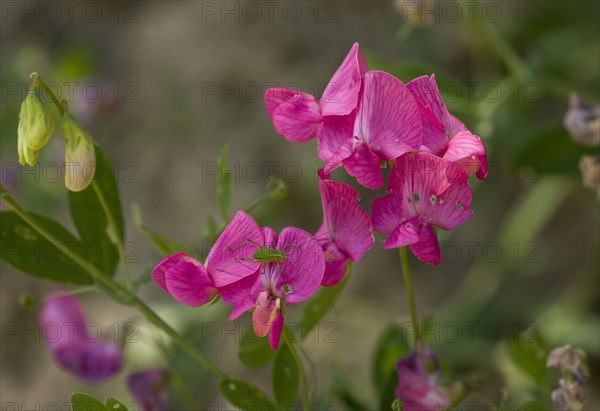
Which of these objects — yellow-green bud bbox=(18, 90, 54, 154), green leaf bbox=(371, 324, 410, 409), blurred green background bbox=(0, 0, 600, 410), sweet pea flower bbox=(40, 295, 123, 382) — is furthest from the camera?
blurred green background bbox=(0, 0, 600, 410)

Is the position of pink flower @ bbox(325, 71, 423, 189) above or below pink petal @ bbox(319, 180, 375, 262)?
above

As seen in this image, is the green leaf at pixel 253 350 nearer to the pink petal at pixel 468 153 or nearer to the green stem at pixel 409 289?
the green stem at pixel 409 289

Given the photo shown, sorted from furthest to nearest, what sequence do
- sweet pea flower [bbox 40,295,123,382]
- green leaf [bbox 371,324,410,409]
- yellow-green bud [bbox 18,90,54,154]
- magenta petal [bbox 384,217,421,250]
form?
sweet pea flower [bbox 40,295,123,382], green leaf [bbox 371,324,410,409], yellow-green bud [bbox 18,90,54,154], magenta petal [bbox 384,217,421,250]

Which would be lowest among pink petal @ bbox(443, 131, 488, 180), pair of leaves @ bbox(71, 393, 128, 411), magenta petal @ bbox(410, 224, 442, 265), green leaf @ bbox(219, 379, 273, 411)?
green leaf @ bbox(219, 379, 273, 411)

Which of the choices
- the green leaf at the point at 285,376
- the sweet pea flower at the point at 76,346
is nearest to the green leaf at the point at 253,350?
the green leaf at the point at 285,376

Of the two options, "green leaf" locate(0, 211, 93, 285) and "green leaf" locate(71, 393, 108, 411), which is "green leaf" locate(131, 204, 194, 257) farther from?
"green leaf" locate(71, 393, 108, 411)

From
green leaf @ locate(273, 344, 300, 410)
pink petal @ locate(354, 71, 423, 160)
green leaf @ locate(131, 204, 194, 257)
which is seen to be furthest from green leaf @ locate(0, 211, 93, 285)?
pink petal @ locate(354, 71, 423, 160)
